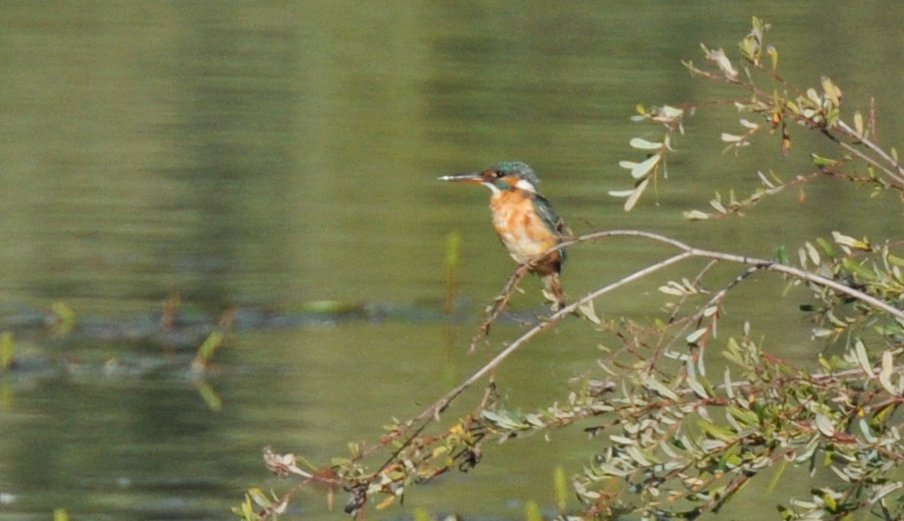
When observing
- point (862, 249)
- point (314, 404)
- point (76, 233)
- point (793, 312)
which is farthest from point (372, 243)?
point (862, 249)

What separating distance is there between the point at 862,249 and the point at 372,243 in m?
6.30

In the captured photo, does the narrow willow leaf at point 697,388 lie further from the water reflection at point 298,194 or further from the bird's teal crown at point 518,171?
the bird's teal crown at point 518,171

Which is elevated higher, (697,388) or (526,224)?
(526,224)

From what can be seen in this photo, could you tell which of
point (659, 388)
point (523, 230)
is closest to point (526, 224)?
point (523, 230)

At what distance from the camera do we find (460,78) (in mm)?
17031

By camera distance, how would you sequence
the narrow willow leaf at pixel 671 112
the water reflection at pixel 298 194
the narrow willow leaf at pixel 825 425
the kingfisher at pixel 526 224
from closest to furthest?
the narrow willow leaf at pixel 825 425, the narrow willow leaf at pixel 671 112, the kingfisher at pixel 526 224, the water reflection at pixel 298 194

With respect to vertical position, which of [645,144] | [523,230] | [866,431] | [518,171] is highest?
[645,144]

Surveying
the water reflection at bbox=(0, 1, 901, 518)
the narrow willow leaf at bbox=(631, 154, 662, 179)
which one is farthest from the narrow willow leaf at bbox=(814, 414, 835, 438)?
the water reflection at bbox=(0, 1, 901, 518)

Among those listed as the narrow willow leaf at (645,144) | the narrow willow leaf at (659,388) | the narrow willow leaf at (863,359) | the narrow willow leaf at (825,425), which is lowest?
the narrow willow leaf at (825,425)

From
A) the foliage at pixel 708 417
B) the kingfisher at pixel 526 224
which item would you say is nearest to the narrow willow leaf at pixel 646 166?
the foliage at pixel 708 417

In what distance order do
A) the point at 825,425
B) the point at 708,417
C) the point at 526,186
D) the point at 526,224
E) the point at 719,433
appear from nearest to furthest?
the point at 825,425, the point at 719,433, the point at 708,417, the point at 526,224, the point at 526,186

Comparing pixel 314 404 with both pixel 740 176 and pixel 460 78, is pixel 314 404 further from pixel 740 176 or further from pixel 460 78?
pixel 460 78

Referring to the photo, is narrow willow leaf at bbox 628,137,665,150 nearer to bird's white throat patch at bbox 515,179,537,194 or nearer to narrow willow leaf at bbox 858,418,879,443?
narrow willow leaf at bbox 858,418,879,443

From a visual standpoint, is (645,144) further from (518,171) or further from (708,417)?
(518,171)
